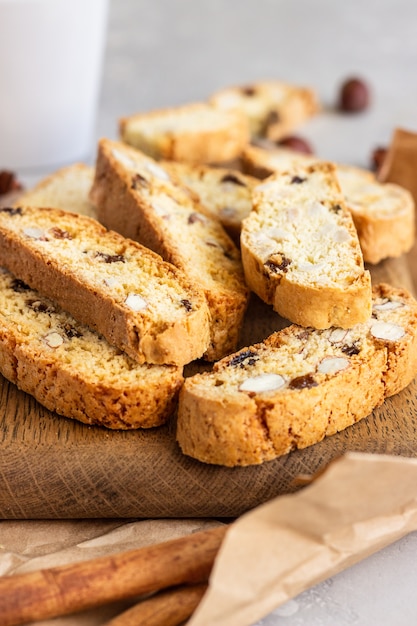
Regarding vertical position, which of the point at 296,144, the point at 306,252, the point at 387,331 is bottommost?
the point at 296,144

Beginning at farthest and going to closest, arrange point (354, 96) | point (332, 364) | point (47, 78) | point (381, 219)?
point (354, 96) < point (47, 78) < point (381, 219) < point (332, 364)

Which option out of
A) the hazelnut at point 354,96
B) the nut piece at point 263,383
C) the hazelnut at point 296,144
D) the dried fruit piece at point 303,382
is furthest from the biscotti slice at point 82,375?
the hazelnut at point 354,96

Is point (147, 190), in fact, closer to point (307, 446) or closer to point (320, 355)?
point (320, 355)

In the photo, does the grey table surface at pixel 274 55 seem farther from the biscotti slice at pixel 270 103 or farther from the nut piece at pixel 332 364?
the nut piece at pixel 332 364

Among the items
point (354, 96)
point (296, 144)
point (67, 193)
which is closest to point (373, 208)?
point (67, 193)

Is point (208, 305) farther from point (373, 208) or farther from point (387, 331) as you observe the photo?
point (373, 208)

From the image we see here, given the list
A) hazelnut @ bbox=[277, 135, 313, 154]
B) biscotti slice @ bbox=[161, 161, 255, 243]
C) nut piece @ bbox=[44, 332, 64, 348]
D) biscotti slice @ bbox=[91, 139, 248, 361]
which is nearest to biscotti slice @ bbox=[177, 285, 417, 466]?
biscotti slice @ bbox=[91, 139, 248, 361]

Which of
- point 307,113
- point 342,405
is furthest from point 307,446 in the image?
point 307,113
